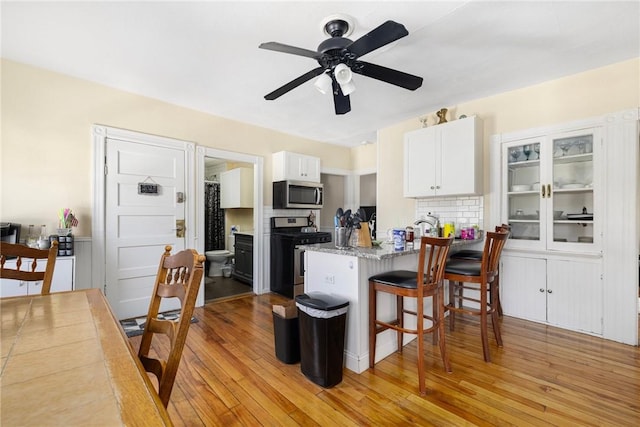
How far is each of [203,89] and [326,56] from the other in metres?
1.80

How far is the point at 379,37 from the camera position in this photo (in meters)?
1.72

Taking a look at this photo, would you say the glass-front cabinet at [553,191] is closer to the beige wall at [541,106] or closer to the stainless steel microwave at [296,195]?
the beige wall at [541,106]

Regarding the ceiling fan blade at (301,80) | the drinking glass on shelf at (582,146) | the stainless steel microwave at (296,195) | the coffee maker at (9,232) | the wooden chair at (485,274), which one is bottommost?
the wooden chair at (485,274)

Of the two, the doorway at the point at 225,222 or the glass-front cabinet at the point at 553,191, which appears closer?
the glass-front cabinet at the point at 553,191

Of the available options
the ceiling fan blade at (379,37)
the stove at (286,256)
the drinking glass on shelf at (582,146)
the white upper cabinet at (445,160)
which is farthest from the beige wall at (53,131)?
the drinking glass on shelf at (582,146)

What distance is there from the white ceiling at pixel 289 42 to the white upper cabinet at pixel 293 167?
108cm

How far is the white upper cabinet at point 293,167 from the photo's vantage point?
4391 mm

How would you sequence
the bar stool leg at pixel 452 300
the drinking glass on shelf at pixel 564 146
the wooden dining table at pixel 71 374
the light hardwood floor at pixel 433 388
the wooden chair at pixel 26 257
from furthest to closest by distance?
the drinking glass on shelf at pixel 564 146
the bar stool leg at pixel 452 300
the light hardwood floor at pixel 433 388
the wooden chair at pixel 26 257
the wooden dining table at pixel 71 374

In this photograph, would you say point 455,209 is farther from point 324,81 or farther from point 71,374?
point 71,374

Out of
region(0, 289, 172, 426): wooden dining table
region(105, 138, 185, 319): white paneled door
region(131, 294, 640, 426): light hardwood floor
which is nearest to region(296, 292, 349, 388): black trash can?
region(131, 294, 640, 426): light hardwood floor

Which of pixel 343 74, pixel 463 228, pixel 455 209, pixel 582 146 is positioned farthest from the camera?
pixel 455 209

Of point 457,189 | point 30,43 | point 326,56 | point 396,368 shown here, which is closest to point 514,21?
point 326,56

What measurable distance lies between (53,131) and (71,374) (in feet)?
10.0

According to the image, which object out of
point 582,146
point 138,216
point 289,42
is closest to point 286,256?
point 138,216
